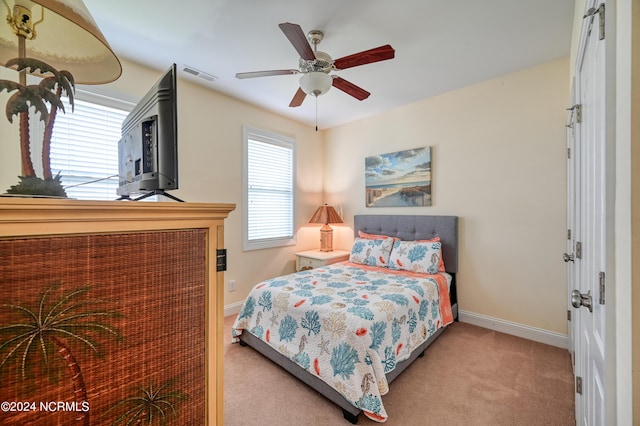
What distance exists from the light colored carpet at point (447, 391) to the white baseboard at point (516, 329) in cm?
7

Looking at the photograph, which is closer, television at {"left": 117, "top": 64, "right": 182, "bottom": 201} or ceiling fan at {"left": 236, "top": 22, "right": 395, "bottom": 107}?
→ television at {"left": 117, "top": 64, "right": 182, "bottom": 201}

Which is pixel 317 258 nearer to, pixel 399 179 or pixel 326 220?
pixel 326 220

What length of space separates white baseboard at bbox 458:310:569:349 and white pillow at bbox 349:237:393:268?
40.9 inches

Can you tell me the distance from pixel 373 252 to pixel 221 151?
222cm

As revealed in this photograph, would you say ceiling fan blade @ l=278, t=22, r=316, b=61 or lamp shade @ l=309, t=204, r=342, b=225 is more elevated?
ceiling fan blade @ l=278, t=22, r=316, b=61

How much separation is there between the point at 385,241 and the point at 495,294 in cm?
126

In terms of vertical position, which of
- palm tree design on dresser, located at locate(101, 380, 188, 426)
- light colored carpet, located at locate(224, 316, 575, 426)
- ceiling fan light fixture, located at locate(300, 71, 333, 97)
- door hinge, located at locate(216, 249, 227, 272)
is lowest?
light colored carpet, located at locate(224, 316, 575, 426)

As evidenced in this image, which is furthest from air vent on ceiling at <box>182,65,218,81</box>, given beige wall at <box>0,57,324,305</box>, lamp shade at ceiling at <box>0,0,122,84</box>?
lamp shade at ceiling at <box>0,0,122,84</box>

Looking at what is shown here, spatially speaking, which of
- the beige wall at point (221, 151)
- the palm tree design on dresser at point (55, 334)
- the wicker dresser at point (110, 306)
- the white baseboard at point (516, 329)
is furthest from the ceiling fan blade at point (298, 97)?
the white baseboard at point (516, 329)

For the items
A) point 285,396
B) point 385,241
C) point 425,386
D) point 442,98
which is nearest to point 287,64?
point 442,98

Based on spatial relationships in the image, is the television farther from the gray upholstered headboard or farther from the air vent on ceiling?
the gray upholstered headboard

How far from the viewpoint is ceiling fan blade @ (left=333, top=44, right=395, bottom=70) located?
1.72 metres
